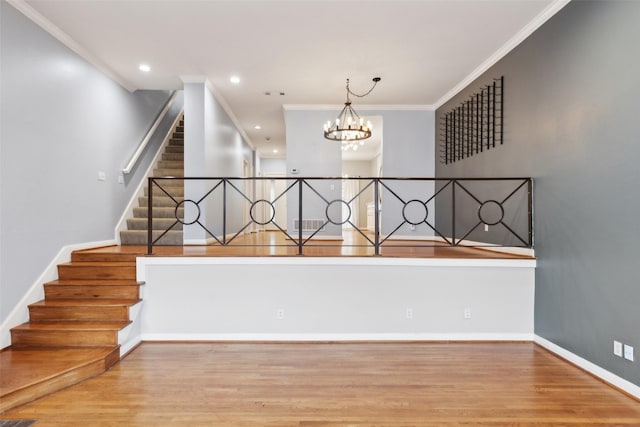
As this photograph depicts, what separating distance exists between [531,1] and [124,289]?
16.1 feet

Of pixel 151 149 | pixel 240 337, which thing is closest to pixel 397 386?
pixel 240 337

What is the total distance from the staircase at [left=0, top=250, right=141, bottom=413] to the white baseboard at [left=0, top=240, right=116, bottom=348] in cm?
5

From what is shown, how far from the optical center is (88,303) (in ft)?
10.9


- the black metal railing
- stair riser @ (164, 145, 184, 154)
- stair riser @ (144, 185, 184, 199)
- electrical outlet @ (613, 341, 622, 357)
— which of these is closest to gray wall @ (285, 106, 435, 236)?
the black metal railing

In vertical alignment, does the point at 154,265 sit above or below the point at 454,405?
above

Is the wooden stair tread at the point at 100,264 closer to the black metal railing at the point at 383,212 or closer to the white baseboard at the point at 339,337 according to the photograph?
the black metal railing at the point at 383,212

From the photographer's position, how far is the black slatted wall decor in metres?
4.32

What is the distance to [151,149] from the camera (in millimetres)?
6188

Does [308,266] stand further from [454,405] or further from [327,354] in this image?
[454,405]

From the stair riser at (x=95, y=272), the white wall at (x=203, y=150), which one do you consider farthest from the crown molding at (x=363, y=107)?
the stair riser at (x=95, y=272)

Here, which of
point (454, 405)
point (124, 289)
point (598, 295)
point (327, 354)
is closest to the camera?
point (454, 405)

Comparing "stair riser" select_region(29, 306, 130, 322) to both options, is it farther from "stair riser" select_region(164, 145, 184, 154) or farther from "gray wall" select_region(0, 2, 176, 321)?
"stair riser" select_region(164, 145, 184, 154)

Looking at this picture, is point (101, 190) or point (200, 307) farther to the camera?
point (101, 190)

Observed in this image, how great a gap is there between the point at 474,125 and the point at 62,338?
552cm
